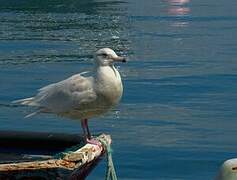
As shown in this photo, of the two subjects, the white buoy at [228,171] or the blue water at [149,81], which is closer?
the white buoy at [228,171]

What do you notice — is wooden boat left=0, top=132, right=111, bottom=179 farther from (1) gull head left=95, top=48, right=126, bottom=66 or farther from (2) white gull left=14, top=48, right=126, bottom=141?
(1) gull head left=95, top=48, right=126, bottom=66

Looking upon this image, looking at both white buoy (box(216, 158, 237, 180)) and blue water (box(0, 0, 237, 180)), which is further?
blue water (box(0, 0, 237, 180))

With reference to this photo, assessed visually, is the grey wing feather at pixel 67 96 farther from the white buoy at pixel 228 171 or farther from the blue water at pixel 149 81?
the white buoy at pixel 228 171

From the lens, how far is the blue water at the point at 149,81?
52.7ft

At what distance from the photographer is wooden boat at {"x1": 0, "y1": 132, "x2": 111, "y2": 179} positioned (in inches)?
334

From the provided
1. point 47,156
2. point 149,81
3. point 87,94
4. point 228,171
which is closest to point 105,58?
point 87,94

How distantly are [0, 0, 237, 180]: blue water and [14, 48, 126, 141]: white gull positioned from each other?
15.3ft

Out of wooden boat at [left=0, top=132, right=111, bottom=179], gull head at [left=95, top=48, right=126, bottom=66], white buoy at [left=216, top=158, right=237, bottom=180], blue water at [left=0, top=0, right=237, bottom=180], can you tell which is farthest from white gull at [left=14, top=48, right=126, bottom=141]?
white buoy at [left=216, top=158, right=237, bottom=180]

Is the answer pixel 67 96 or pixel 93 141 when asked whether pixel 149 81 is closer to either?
pixel 67 96

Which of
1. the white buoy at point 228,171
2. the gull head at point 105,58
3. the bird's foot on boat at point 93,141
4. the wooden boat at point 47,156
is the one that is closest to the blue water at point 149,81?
the wooden boat at point 47,156

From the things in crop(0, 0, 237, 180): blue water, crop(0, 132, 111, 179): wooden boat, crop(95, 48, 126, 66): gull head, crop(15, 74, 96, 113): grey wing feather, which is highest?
crop(0, 0, 237, 180): blue water

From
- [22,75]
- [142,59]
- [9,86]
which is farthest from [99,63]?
[142,59]

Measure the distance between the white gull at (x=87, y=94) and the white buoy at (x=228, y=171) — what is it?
16.2 ft

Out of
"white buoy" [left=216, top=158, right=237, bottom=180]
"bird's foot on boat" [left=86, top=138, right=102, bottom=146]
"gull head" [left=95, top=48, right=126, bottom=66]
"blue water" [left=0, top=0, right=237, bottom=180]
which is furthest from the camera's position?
"blue water" [left=0, top=0, right=237, bottom=180]
